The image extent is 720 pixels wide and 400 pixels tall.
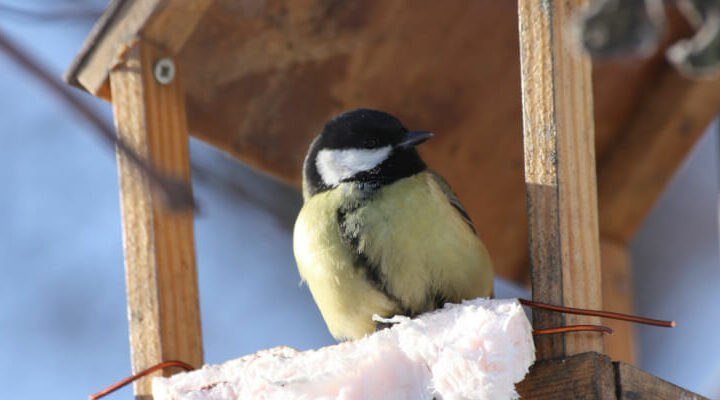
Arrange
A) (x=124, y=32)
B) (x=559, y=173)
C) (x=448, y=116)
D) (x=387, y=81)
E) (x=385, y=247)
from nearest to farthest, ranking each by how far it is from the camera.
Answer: (x=559, y=173) → (x=385, y=247) → (x=124, y=32) → (x=387, y=81) → (x=448, y=116)

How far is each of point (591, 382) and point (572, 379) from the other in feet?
0.13

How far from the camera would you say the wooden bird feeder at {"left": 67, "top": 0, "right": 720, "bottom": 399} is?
68.3 inches

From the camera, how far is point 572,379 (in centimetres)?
157

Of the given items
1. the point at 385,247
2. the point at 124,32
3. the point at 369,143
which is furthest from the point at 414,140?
the point at 124,32

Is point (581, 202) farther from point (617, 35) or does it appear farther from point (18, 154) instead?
point (18, 154)

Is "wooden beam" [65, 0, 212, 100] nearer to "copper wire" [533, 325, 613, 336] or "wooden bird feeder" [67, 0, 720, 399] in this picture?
"wooden bird feeder" [67, 0, 720, 399]

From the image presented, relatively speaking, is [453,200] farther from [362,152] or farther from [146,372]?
[146,372]

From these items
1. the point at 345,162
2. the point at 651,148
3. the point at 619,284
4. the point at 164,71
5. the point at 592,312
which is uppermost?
the point at 651,148

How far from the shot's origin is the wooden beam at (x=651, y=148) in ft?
10.8

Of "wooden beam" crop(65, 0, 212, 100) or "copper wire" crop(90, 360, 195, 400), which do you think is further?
"wooden beam" crop(65, 0, 212, 100)

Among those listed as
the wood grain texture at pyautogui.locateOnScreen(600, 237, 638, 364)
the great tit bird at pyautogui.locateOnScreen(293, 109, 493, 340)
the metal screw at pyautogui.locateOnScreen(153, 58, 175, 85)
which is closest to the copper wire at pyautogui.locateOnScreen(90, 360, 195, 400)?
the great tit bird at pyautogui.locateOnScreen(293, 109, 493, 340)

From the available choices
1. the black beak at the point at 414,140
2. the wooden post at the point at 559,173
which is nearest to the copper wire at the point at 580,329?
the wooden post at the point at 559,173

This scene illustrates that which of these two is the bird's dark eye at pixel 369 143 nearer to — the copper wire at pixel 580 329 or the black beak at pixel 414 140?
the black beak at pixel 414 140

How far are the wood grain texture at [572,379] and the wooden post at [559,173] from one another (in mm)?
39
